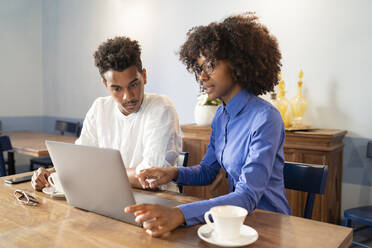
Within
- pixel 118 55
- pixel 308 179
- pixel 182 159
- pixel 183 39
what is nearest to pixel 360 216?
pixel 308 179

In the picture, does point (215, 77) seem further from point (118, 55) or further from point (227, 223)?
point (227, 223)

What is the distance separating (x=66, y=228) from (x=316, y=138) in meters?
1.96

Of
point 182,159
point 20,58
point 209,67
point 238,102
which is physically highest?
point 20,58

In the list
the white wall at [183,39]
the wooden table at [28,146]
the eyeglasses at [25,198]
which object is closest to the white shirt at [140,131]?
the eyeglasses at [25,198]

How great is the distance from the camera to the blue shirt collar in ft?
4.57

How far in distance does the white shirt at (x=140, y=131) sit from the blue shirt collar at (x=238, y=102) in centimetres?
44

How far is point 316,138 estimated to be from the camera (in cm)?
249

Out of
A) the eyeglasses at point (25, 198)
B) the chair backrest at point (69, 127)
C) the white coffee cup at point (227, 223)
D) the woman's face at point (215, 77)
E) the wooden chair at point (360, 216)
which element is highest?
the woman's face at point (215, 77)

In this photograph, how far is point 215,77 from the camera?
137cm

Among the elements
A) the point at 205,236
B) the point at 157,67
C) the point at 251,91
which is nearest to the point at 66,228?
the point at 205,236

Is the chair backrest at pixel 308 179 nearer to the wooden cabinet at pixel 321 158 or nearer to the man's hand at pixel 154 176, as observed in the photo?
the man's hand at pixel 154 176

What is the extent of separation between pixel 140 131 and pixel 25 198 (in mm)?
661

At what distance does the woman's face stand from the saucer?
23.4 inches

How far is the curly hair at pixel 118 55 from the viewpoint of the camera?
5.49 feet
